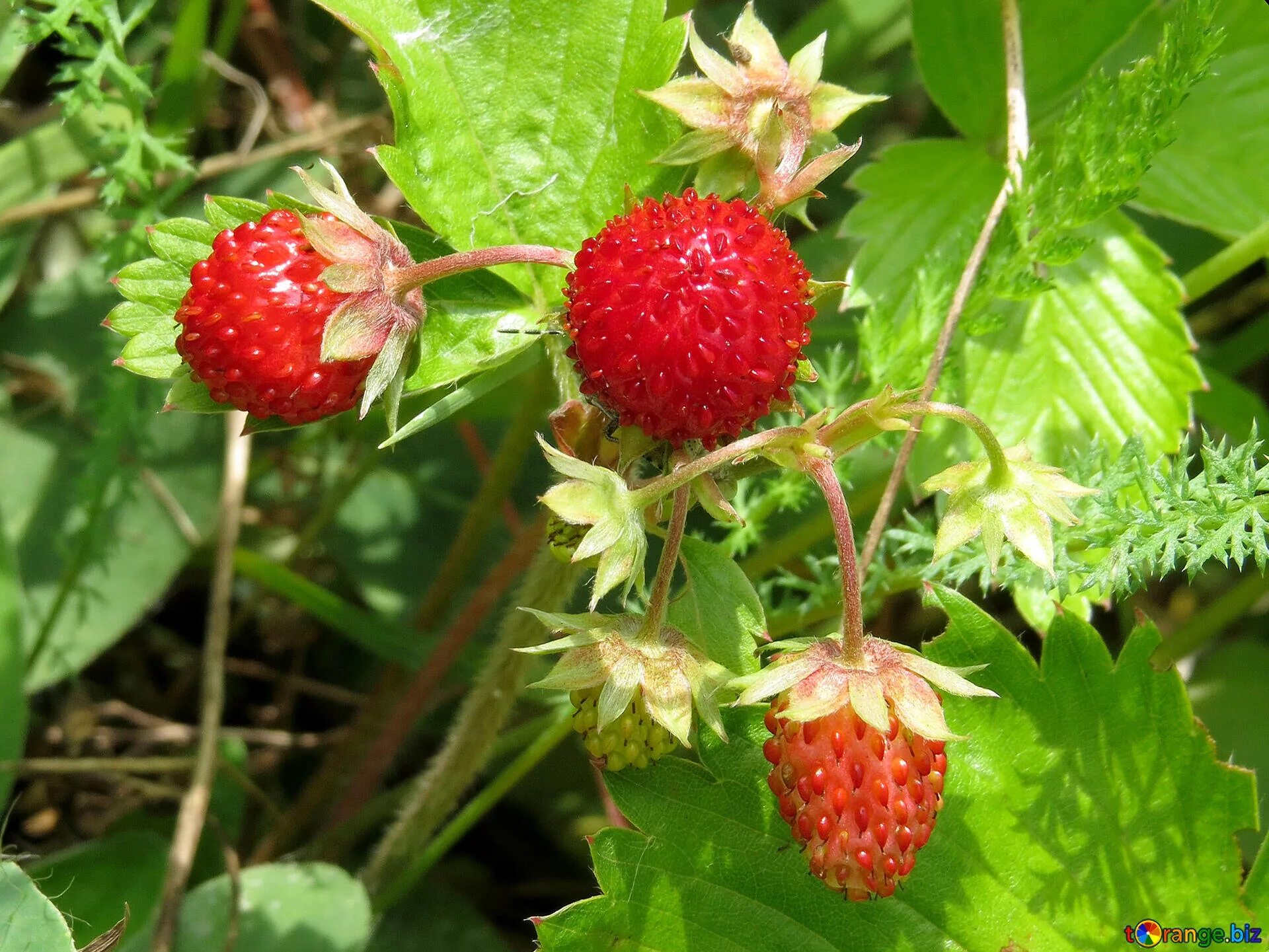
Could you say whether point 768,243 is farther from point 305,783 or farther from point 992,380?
point 305,783

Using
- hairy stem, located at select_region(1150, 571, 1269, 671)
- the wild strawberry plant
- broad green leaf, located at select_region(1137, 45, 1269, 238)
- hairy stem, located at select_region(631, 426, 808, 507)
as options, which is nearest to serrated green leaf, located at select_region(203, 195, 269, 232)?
the wild strawberry plant

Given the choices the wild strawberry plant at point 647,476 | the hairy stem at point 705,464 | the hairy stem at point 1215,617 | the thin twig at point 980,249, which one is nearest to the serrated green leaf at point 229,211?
the wild strawberry plant at point 647,476

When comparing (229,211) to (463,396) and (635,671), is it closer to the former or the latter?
(463,396)

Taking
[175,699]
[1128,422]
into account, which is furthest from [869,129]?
[175,699]

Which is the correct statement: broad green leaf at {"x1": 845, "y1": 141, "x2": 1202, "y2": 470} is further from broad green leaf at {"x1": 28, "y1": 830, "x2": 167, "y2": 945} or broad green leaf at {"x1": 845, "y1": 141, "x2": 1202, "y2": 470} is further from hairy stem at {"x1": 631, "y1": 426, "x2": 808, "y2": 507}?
broad green leaf at {"x1": 28, "y1": 830, "x2": 167, "y2": 945}

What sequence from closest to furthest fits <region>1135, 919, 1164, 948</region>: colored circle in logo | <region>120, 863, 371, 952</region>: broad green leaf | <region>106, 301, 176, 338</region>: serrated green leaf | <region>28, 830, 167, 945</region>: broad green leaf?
<region>106, 301, 176, 338</region>: serrated green leaf < <region>1135, 919, 1164, 948</region>: colored circle in logo < <region>120, 863, 371, 952</region>: broad green leaf < <region>28, 830, 167, 945</region>: broad green leaf

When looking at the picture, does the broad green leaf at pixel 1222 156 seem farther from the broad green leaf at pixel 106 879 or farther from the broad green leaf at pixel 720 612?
the broad green leaf at pixel 106 879

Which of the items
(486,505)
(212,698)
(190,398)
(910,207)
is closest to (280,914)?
(212,698)

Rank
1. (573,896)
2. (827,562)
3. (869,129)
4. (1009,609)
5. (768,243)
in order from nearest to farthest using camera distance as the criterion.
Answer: (768,243) → (827,562) → (573,896) → (1009,609) → (869,129)
